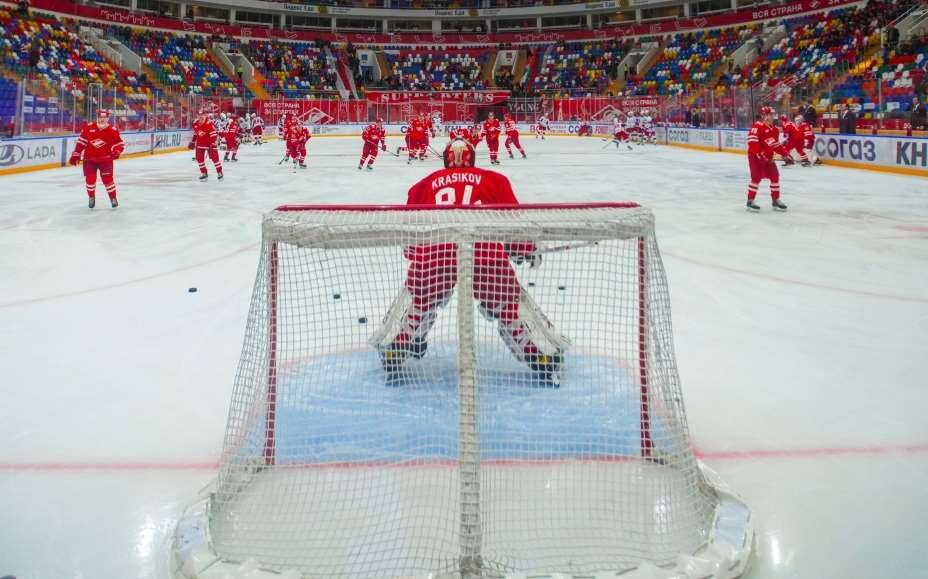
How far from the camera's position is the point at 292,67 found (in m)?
40.7

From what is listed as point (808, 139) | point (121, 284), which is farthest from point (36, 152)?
point (808, 139)

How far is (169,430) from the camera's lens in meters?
2.84

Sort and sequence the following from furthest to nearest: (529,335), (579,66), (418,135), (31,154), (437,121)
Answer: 1. (579,66)
2. (437,121)
3. (418,135)
4. (31,154)
5. (529,335)

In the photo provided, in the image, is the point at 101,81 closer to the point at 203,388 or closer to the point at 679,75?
the point at 679,75

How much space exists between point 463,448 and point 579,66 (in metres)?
42.7

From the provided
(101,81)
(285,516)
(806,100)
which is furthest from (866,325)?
(101,81)

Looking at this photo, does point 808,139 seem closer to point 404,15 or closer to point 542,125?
point 542,125

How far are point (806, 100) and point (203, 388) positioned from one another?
17693 mm

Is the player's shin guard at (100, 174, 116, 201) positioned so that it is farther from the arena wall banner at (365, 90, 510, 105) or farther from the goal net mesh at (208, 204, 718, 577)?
the arena wall banner at (365, 90, 510, 105)

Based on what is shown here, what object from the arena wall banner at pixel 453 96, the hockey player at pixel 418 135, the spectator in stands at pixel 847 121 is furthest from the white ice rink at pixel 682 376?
the arena wall banner at pixel 453 96

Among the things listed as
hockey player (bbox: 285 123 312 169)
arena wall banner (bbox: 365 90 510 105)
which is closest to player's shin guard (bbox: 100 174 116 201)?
hockey player (bbox: 285 123 312 169)

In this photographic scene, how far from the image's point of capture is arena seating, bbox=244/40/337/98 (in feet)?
127

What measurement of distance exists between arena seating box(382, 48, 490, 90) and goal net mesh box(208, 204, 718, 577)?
131 feet

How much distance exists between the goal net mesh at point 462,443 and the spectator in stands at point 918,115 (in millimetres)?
13975
